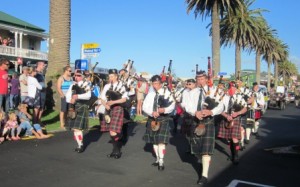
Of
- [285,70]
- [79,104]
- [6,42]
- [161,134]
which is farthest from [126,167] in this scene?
[285,70]

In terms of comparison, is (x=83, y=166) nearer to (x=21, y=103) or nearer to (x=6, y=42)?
(x=21, y=103)

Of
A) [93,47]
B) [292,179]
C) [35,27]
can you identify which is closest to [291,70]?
[35,27]

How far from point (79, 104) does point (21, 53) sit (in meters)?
30.7

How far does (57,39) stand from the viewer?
45.7 feet

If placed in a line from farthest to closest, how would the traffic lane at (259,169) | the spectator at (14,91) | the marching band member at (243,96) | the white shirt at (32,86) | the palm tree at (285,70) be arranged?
the palm tree at (285,70)
the spectator at (14,91)
the white shirt at (32,86)
the marching band member at (243,96)
the traffic lane at (259,169)

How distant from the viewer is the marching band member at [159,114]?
22.6 ft

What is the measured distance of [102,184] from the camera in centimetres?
562

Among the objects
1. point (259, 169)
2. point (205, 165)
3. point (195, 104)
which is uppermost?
point (195, 104)

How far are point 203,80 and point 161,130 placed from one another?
4.13 ft

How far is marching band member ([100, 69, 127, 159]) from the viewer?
25.1 ft

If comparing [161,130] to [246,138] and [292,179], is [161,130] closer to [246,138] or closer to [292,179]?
[292,179]

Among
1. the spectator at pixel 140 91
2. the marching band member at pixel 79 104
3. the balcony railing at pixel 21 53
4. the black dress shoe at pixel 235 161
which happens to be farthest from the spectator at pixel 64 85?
the balcony railing at pixel 21 53

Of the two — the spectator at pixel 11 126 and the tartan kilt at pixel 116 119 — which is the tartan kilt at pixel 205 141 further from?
the spectator at pixel 11 126

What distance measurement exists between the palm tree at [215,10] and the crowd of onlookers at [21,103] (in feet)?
43.4
